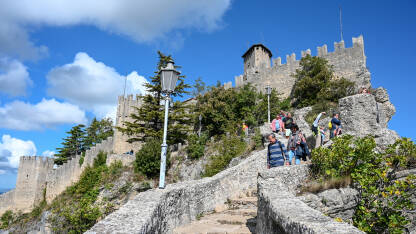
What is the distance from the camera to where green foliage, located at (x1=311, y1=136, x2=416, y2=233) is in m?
4.93

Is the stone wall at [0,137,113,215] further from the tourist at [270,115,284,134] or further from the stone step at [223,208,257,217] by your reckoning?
the stone step at [223,208,257,217]

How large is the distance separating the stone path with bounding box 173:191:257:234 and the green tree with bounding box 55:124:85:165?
128ft

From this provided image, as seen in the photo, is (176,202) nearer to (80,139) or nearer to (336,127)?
(336,127)

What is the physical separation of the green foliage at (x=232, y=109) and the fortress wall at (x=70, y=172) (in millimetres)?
10176

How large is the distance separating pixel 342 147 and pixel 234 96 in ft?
69.1

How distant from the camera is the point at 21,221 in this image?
28.6 m

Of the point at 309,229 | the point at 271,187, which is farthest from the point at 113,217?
the point at 271,187

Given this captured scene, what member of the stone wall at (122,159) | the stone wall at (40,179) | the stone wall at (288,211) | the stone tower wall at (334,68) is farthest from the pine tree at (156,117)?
the stone wall at (288,211)

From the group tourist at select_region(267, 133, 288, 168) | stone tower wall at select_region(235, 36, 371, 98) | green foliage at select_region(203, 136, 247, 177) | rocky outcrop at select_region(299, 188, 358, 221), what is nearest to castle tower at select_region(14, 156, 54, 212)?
green foliage at select_region(203, 136, 247, 177)

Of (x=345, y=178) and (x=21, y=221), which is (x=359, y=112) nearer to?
(x=345, y=178)

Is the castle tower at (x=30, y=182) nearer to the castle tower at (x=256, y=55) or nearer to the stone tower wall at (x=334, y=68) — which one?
the stone tower wall at (x=334, y=68)

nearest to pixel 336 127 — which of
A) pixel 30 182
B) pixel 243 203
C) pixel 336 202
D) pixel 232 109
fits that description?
pixel 243 203

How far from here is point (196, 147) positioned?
21109 millimetres

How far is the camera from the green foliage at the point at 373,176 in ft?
16.2
